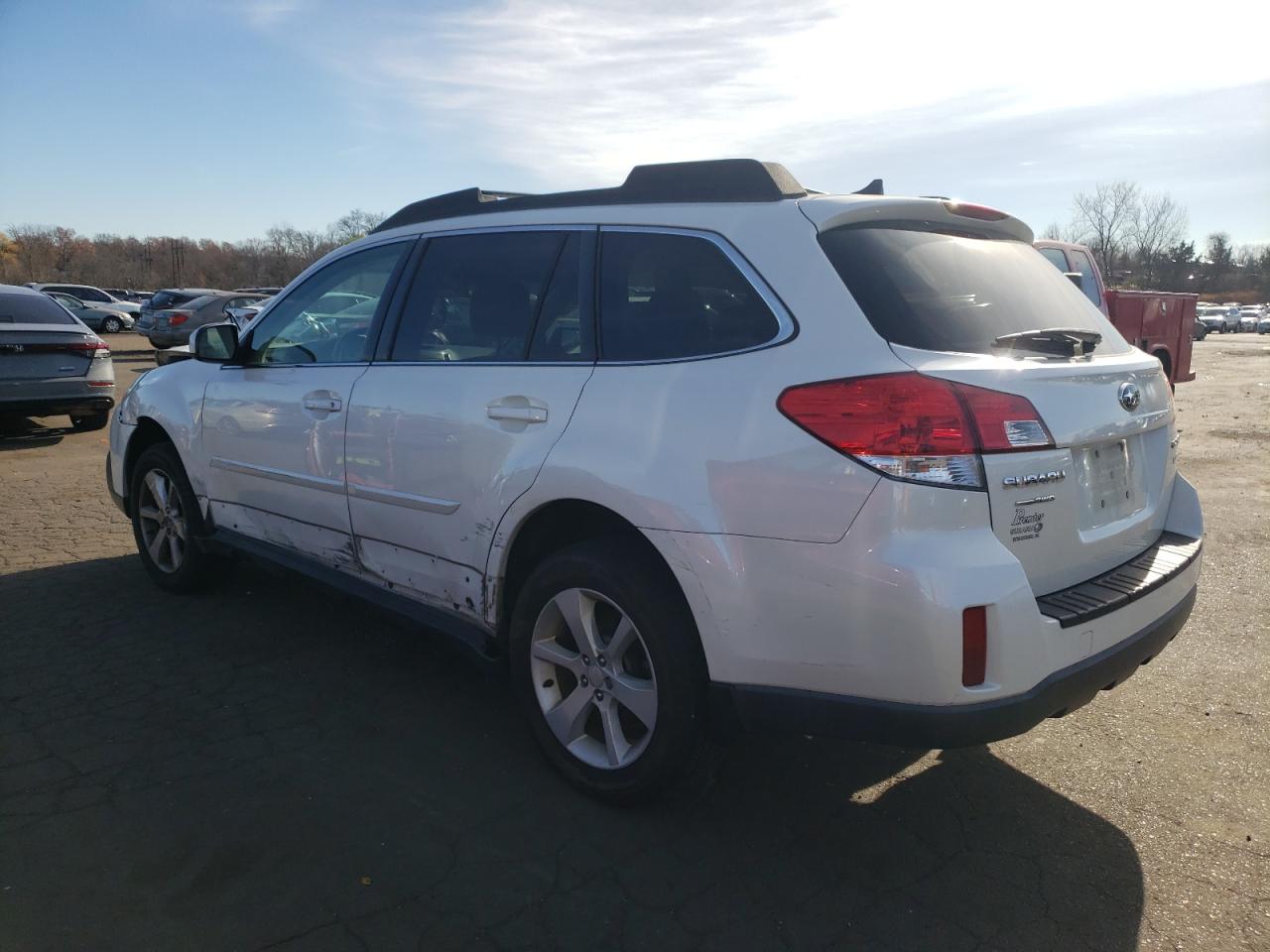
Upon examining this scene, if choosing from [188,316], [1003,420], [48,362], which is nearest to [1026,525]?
[1003,420]

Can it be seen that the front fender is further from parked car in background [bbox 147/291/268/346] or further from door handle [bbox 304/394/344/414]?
parked car in background [bbox 147/291/268/346]

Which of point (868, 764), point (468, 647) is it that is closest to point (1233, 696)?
point (868, 764)

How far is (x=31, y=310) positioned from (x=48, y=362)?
2.94 ft

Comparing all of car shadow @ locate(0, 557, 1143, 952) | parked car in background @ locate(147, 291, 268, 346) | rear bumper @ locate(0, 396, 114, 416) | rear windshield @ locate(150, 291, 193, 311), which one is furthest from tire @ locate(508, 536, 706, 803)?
rear windshield @ locate(150, 291, 193, 311)

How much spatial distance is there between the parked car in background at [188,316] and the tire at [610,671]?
71.9 ft

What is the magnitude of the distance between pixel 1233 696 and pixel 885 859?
2038 mm

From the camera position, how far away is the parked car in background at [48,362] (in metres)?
10.3

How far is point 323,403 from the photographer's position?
4078 millimetres

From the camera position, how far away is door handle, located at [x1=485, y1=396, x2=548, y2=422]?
3193 millimetres

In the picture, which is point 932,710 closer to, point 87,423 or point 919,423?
point 919,423

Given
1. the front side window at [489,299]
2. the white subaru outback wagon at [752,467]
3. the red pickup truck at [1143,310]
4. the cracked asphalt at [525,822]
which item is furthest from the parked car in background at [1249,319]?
the front side window at [489,299]

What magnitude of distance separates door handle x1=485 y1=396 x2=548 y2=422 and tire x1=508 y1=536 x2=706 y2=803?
465mm

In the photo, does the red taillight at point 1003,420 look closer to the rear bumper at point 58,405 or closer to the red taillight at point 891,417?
the red taillight at point 891,417

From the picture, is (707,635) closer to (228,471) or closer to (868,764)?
(868,764)
